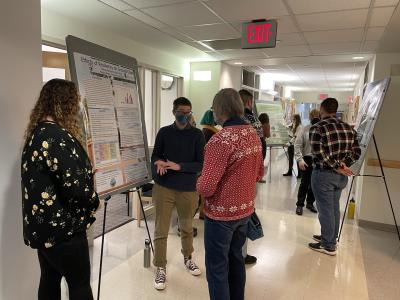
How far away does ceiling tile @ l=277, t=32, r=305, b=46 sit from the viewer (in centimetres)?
383

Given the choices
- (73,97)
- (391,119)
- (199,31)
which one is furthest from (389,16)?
(73,97)

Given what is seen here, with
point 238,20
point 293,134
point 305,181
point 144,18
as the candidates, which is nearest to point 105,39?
point 144,18

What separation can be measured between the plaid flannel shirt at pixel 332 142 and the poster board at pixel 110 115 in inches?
61.3

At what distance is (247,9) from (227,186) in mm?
2050

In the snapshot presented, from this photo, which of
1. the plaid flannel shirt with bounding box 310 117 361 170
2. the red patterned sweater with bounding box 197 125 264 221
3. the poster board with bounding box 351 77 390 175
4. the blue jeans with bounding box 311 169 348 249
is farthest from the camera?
Result: the poster board with bounding box 351 77 390 175

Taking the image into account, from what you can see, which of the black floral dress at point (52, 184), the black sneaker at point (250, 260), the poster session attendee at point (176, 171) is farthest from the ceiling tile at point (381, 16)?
the black floral dress at point (52, 184)

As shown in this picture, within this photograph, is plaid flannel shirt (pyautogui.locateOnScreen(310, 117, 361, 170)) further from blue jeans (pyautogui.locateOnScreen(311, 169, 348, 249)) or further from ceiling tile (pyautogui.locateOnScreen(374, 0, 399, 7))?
ceiling tile (pyautogui.locateOnScreen(374, 0, 399, 7))

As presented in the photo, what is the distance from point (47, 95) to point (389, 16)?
3183 millimetres

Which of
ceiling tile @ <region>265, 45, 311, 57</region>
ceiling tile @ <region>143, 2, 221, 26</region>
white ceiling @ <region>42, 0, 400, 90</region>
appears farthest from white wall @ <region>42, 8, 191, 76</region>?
ceiling tile @ <region>265, 45, 311, 57</region>

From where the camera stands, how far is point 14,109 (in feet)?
5.66

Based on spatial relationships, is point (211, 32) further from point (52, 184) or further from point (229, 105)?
point (52, 184)

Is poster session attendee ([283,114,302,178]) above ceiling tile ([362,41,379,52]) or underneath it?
underneath

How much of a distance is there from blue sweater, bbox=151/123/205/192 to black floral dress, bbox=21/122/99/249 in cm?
95

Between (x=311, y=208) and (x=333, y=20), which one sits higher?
(x=333, y=20)
